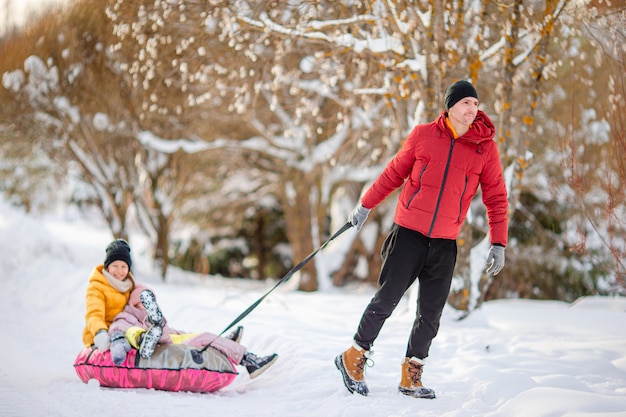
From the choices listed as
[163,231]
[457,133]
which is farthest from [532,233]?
[457,133]

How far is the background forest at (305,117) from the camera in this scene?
512cm

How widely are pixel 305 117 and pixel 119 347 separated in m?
6.57

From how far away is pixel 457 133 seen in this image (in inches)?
128

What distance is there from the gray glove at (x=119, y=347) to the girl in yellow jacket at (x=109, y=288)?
168 millimetres

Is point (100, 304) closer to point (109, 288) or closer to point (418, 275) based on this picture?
point (109, 288)

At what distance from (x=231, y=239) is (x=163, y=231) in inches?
146

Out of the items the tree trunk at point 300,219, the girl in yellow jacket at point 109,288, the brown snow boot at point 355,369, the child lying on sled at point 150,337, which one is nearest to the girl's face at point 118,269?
the girl in yellow jacket at point 109,288

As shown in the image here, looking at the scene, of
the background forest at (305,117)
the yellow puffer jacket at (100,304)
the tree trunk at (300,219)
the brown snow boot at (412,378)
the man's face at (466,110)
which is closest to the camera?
the man's face at (466,110)

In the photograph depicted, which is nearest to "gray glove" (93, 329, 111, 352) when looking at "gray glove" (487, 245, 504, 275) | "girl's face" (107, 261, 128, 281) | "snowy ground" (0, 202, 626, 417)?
"snowy ground" (0, 202, 626, 417)

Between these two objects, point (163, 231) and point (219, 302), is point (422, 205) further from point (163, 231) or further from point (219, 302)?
point (163, 231)

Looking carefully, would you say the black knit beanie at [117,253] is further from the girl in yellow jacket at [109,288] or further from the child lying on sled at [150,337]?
the child lying on sled at [150,337]

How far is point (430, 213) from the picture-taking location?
324 centimetres

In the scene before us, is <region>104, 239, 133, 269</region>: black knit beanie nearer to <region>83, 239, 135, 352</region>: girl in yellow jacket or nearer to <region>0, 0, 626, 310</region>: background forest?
<region>83, 239, 135, 352</region>: girl in yellow jacket

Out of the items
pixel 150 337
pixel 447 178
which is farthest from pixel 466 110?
pixel 150 337
